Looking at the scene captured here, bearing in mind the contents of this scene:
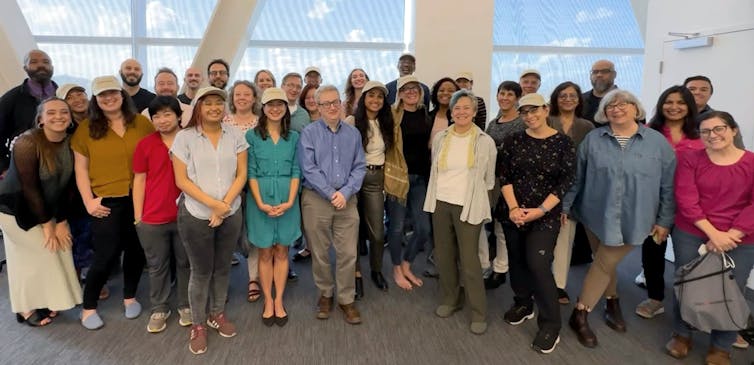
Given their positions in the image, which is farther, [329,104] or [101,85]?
[329,104]

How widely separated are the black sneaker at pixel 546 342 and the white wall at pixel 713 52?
271cm

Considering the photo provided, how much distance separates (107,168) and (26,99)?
160 centimetres

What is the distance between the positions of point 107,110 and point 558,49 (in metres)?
6.16

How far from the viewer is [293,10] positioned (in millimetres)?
6117

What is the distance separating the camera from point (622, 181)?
2.47 m

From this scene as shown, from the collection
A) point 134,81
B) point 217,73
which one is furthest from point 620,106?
point 134,81

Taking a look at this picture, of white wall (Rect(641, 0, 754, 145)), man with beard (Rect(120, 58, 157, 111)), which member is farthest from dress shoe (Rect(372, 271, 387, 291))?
white wall (Rect(641, 0, 754, 145))

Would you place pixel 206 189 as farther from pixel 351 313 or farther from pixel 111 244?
pixel 351 313

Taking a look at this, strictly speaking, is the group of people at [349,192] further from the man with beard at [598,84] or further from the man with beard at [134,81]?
the man with beard at [134,81]

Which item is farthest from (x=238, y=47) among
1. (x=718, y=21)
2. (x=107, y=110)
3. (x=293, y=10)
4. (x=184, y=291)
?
(x=718, y=21)

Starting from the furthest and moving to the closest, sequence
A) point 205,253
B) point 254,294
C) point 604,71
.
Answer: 1. point 604,71
2. point 254,294
3. point 205,253

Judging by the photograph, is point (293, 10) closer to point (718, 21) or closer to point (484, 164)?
point (484, 164)

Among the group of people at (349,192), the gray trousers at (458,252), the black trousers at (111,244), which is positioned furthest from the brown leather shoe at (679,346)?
the black trousers at (111,244)

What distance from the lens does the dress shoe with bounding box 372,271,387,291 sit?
3.49 m
